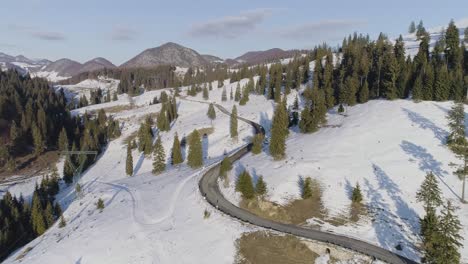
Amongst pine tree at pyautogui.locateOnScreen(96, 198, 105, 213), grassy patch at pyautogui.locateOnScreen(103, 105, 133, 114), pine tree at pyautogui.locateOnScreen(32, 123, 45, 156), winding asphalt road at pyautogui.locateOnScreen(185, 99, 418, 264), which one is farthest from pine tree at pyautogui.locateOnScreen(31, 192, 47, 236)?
grassy patch at pyautogui.locateOnScreen(103, 105, 133, 114)

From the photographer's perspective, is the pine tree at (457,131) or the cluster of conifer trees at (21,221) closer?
the pine tree at (457,131)

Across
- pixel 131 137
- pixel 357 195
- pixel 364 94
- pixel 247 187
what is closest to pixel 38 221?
pixel 247 187

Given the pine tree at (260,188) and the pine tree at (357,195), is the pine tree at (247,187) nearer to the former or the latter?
the pine tree at (260,188)

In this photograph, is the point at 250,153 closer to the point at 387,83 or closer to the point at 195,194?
the point at 195,194

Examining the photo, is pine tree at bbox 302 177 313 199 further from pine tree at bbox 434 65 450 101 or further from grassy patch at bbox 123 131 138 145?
grassy patch at bbox 123 131 138 145

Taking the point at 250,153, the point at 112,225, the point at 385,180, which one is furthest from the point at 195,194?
the point at 385,180

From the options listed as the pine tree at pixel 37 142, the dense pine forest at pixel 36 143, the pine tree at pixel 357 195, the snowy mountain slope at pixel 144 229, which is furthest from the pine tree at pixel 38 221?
the pine tree at pixel 37 142

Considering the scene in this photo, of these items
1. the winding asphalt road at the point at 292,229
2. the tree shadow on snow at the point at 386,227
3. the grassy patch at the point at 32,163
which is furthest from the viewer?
the grassy patch at the point at 32,163
